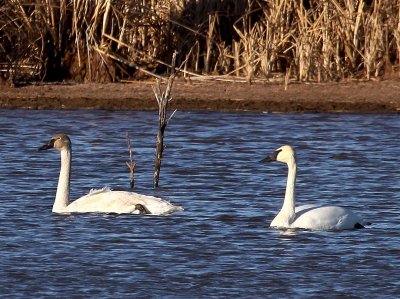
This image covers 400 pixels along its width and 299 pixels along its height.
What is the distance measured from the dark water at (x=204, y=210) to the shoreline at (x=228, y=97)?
0.25 meters

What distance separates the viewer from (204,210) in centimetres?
→ 1184

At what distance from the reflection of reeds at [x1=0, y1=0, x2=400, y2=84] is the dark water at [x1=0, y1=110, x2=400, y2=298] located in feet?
3.87

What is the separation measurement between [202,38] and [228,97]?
1.57 m

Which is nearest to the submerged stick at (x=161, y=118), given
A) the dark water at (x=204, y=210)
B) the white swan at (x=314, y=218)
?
the dark water at (x=204, y=210)

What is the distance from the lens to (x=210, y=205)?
477 inches

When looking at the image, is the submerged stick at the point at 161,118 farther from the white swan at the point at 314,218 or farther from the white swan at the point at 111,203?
the white swan at the point at 314,218

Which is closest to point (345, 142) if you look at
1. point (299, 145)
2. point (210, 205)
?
point (299, 145)

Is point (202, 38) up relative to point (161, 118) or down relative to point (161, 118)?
up

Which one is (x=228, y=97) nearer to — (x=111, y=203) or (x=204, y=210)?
(x=204, y=210)

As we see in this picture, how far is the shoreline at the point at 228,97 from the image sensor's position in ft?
60.6

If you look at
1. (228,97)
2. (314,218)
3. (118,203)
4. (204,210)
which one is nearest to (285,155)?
(314,218)

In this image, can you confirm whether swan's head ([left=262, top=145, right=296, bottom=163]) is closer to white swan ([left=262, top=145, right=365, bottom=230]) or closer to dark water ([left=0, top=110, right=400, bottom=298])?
white swan ([left=262, top=145, right=365, bottom=230])

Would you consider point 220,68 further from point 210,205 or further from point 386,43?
point 210,205

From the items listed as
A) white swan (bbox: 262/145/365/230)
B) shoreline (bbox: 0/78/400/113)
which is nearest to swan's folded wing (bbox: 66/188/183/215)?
white swan (bbox: 262/145/365/230)
